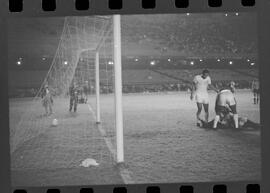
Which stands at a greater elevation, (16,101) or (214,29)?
(214,29)

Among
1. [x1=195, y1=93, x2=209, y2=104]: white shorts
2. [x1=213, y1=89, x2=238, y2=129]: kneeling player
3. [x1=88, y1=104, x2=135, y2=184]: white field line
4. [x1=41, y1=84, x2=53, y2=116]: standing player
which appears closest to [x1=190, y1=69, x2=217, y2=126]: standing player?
[x1=195, y1=93, x2=209, y2=104]: white shorts

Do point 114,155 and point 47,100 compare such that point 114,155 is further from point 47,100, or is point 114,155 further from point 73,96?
point 47,100

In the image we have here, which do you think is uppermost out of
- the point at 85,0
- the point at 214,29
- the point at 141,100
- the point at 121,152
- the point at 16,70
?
the point at 85,0

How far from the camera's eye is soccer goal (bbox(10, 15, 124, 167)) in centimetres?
393

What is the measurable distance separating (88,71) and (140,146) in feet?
2.53

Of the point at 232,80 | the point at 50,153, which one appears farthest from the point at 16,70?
the point at 232,80

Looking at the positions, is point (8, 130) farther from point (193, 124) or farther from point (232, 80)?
point (232, 80)

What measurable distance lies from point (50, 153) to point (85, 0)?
1.29 metres

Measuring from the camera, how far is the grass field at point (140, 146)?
3949 millimetres

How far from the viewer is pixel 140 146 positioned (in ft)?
13.2

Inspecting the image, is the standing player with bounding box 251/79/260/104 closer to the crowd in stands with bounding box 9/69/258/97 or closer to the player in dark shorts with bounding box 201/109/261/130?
the crowd in stands with bounding box 9/69/258/97

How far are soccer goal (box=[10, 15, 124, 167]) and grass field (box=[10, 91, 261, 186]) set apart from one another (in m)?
0.04

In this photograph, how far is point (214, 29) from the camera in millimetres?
3912

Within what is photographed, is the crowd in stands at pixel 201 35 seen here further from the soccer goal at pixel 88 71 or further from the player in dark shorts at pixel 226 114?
the player in dark shorts at pixel 226 114
